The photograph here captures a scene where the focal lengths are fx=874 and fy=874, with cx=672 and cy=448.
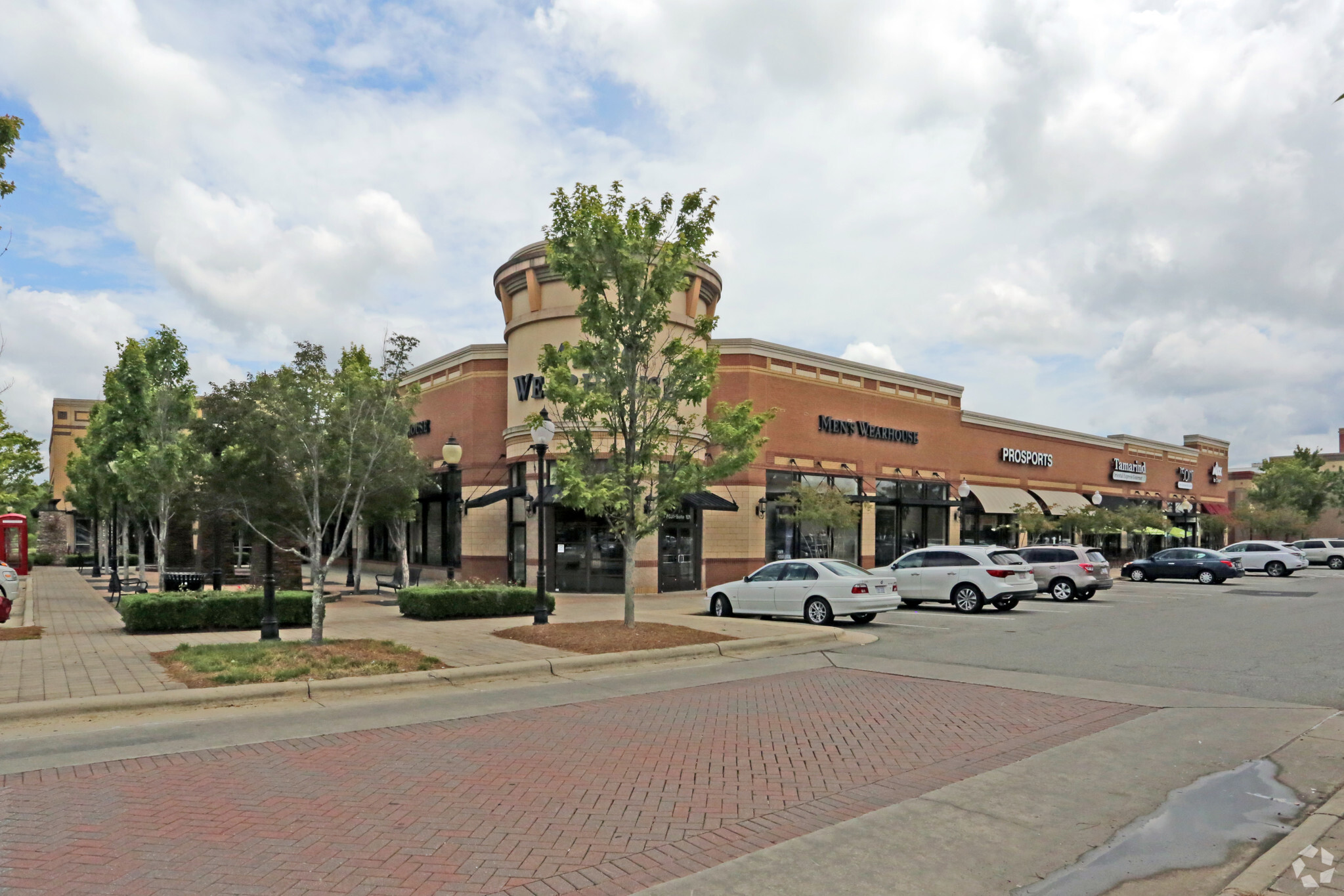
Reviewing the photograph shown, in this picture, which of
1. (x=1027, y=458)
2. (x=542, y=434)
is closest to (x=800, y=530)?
(x=542, y=434)

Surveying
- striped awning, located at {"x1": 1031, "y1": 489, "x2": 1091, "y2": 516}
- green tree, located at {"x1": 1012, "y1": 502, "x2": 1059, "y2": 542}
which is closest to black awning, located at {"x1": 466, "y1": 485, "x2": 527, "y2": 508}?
green tree, located at {"x1": 1012, "y1": 502, "x2": 1059, "y2": 542}

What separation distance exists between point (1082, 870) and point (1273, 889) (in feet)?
3.12

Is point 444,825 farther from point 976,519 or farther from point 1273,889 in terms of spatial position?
point 976,519

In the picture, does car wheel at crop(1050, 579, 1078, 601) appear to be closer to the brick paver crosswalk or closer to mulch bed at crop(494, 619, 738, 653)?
mulch bed at crop(494, 619, 738, 653)

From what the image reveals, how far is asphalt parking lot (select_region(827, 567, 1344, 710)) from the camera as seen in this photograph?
39.8ft

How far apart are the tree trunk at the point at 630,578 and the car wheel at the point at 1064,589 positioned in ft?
53.2

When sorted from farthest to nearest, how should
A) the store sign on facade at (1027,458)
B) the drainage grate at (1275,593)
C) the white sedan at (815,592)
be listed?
the store sign on facade at (1027,458) → the drainage grate at (1275,593) → the white sedan at (815,592)

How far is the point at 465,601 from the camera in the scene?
18.7 meters

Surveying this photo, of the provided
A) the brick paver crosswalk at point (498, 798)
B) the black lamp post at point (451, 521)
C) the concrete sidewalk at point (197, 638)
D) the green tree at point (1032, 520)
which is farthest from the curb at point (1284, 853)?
the green tree at point (1032, 520)

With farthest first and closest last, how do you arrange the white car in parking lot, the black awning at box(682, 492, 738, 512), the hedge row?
the white car in parking lot
the black awning at box(682, 492, 738, 512)
the hedge row

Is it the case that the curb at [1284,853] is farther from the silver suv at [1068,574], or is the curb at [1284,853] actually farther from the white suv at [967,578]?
the silver suv at [1068,574]

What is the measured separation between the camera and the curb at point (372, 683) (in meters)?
9.10

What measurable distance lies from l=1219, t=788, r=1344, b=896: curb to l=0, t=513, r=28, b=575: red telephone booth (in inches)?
1552

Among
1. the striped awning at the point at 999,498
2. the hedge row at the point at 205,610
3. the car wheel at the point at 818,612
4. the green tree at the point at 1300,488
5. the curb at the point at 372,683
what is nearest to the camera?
the curb at the point at 372,683
